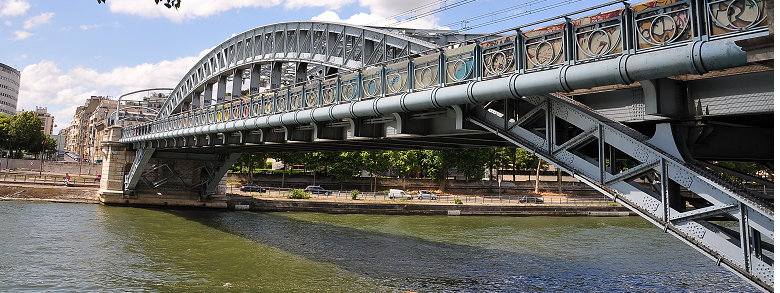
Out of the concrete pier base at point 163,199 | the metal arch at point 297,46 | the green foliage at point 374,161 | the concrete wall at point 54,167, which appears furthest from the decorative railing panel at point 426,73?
the concrete wall at point 54,167

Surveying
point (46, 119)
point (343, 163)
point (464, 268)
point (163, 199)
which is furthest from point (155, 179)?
point (46, 119)

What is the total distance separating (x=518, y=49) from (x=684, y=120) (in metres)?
2.99

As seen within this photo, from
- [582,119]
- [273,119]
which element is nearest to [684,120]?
[582,119]

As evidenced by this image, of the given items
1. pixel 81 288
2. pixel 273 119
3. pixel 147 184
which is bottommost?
pixel 81 288

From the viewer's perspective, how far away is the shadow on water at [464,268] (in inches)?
667

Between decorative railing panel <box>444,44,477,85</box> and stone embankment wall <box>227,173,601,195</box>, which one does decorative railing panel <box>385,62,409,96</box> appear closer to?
decorative railing panel <box>444,44,477,85</box>

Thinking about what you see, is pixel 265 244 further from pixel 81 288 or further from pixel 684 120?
pixel 684 120

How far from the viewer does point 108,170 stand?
38875 millimetres

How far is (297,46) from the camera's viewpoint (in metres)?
25.5

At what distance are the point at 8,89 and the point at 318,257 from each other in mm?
171703

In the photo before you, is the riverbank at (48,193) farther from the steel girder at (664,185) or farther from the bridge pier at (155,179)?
the steel girder at (664,185)

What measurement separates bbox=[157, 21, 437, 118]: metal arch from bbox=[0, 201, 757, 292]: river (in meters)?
8.03

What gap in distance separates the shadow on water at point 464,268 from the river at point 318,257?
0.17 feet

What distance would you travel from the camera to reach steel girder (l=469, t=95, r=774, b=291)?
6621mm
